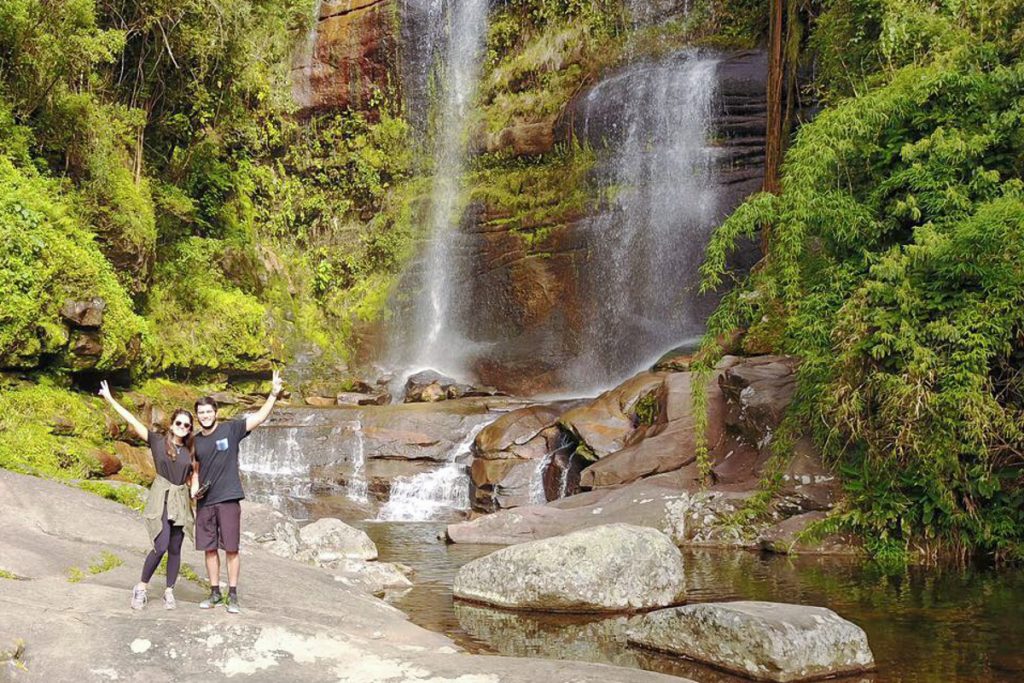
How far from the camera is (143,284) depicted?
18891 mm

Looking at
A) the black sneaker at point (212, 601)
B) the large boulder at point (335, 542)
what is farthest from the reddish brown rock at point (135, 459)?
the black sneaker at point (212, 601)

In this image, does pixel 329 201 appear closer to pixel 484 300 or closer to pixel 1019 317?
pixel 484 300

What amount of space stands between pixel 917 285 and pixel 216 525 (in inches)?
316

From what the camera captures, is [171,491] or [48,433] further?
→ [48,433]

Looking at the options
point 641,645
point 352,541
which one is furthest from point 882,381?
point 352,541

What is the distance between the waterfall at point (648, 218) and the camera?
2162 centimetres

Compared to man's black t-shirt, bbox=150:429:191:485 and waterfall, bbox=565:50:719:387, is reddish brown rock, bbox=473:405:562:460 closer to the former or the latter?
waterfall, bbox=565:50:719:387

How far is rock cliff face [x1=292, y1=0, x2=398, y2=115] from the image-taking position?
A: 1084 inches

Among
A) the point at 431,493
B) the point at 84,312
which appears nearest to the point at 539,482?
the point at 431,493

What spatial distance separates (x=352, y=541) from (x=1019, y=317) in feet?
25.4

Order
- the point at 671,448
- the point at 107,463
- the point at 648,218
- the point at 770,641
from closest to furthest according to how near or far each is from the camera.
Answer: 1. the point at 770,641
2. the point at 107,463
3. the point at 671,448
4. the point at 648,218

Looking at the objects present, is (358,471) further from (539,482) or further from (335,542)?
(335,542)

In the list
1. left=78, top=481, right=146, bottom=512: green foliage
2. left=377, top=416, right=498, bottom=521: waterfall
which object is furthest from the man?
left=377, top=416, right=498, bottom=521: waterfall

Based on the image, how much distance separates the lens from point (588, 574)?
881 centimetres
